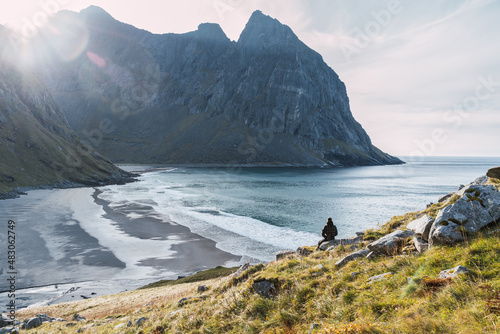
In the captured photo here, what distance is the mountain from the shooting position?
78188mm

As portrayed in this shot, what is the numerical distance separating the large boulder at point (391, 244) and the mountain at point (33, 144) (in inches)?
3093

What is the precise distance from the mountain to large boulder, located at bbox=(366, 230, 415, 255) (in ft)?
258

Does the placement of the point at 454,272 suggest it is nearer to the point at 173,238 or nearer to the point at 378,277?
the point at 378,277

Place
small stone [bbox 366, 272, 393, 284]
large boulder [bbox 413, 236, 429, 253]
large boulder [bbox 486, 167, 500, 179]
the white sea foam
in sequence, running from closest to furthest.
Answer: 1. small stone [bbox 366, 272, 393, 284]
2. large boulder [bbox 413, 236, 429, 253]
3. large boulder [bbox 486, 167, 500, 179]
4. the white sea foam

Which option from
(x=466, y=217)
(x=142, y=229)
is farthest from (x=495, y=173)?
(x=142, y=229)

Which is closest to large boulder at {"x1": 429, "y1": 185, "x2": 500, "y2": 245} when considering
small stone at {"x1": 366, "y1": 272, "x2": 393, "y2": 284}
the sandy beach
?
small stone at {"x1": 366, "y1": 272, "x2": 393, "y2": 284}

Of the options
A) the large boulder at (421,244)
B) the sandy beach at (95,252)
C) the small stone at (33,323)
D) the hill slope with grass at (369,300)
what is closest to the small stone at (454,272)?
the hill slope with grass at (369,300)

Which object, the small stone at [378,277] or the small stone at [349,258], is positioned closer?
the small stone at [378,277]

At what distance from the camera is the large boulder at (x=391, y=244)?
27.5 feet

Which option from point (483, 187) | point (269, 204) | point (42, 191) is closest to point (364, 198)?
point (269, 204)

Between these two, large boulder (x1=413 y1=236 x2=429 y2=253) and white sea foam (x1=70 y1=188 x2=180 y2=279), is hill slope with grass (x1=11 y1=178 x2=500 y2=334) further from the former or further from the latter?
white sea foam (x1=70 y1=188 x2=180 y2=279)

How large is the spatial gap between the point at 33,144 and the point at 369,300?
113 meters

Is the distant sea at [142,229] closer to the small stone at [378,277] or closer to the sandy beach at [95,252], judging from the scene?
the sandy beach at [95,252]

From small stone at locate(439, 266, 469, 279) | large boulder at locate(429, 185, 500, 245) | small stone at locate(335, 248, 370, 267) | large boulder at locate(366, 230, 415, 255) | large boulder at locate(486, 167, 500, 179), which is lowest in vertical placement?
small stone at locate(335, 248, 370, 267)
